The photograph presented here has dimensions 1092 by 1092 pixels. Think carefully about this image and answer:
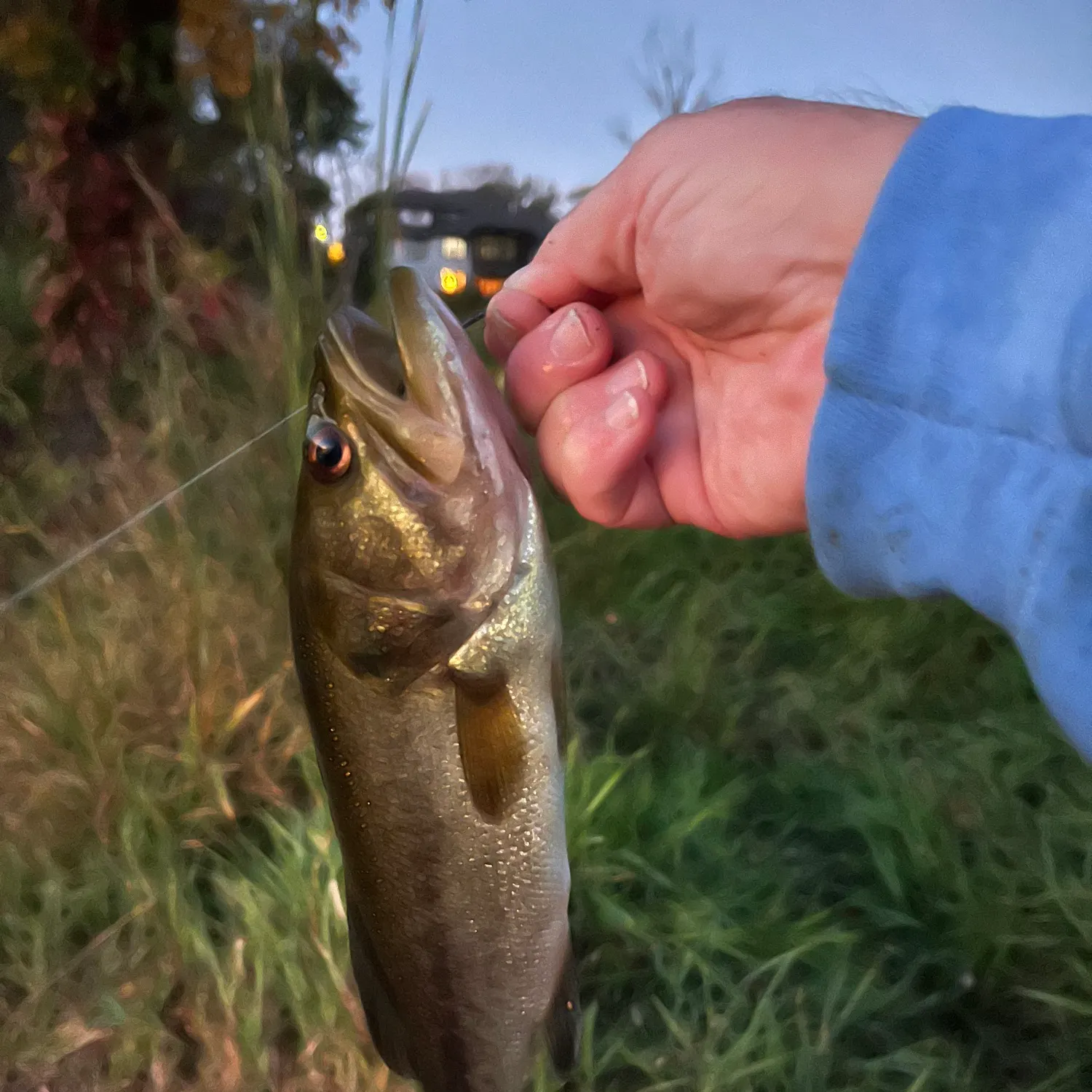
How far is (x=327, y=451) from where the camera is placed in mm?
976

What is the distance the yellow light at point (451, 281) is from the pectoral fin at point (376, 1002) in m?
1.94

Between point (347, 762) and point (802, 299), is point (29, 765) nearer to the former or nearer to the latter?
point (347, 762)

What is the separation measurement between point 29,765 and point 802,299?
2.25 metres

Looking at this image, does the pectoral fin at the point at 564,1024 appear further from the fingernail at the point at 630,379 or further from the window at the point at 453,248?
the window at the point at 453,248

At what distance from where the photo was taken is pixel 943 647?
2.49 meters

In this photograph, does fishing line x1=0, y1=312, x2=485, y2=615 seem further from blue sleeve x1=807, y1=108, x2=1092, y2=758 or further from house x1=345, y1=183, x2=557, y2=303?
house x1=345, y1=183, x2=557, y2=303

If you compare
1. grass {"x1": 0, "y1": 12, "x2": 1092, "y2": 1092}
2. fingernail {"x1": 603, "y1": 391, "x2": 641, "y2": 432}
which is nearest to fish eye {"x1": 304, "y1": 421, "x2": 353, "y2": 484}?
fingernail {"x1": 603, "y1": 391, "x2": 641, "y2": 432}

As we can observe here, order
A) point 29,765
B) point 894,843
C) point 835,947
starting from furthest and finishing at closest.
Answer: point 29,765 → point 894,843 → point 835,947

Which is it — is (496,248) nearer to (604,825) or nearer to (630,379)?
(630,379)

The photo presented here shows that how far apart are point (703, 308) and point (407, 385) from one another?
0.60m

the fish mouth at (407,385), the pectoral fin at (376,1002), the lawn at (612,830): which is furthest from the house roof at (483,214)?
the pectoral fin at (376,1002)

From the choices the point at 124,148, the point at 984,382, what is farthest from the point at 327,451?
the point at 124,148

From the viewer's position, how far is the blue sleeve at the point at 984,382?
0.79 metres

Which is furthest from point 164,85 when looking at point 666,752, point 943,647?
point 943,647
